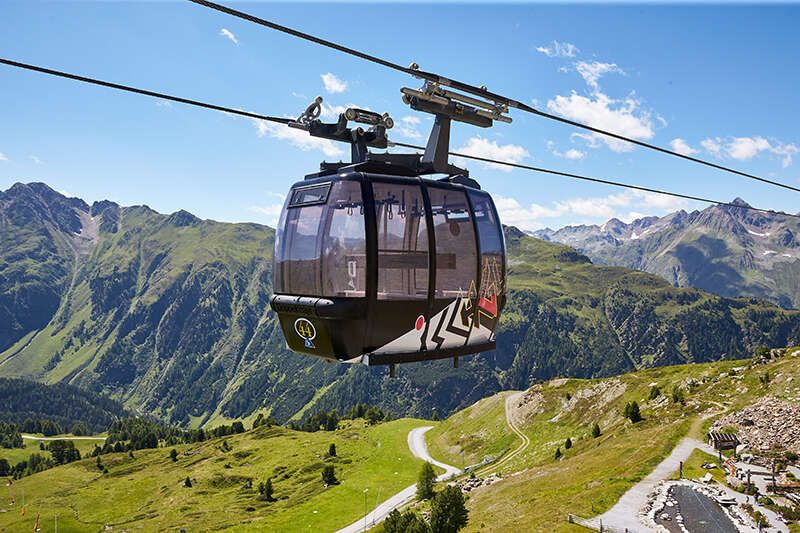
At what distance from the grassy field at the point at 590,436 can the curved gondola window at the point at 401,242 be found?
4617 cm

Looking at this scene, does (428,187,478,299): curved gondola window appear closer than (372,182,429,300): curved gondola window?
No

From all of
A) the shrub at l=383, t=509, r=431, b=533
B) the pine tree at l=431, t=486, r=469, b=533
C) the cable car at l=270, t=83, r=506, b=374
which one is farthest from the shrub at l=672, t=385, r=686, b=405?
the cable car at l=270, t=83, r=506, b=374

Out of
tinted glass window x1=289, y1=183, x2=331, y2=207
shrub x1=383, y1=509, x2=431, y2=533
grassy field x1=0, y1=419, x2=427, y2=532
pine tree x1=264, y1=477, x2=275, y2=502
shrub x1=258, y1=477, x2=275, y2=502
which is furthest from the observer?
shrub x1=258, y1=477, x2=275, y2=502

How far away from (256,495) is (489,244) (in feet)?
535

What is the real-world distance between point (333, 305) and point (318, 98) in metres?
6.55

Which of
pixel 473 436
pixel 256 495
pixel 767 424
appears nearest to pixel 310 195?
pixel 767 424

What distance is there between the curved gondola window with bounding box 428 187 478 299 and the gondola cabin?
29mm

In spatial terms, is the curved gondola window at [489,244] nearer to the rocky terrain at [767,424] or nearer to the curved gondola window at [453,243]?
the curved gondola window at [453,243]

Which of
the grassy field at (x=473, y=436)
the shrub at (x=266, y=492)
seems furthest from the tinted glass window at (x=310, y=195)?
the shrub at (x=266, y=492)

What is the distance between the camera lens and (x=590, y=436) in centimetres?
10775

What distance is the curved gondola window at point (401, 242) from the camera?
14.5 m

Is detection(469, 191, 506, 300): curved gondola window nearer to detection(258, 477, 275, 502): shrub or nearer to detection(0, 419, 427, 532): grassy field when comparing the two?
detection(0, 419, 427, 532): grassy field

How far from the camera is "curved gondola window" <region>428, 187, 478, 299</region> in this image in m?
15.6

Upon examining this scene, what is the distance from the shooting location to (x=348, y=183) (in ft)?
48.2
